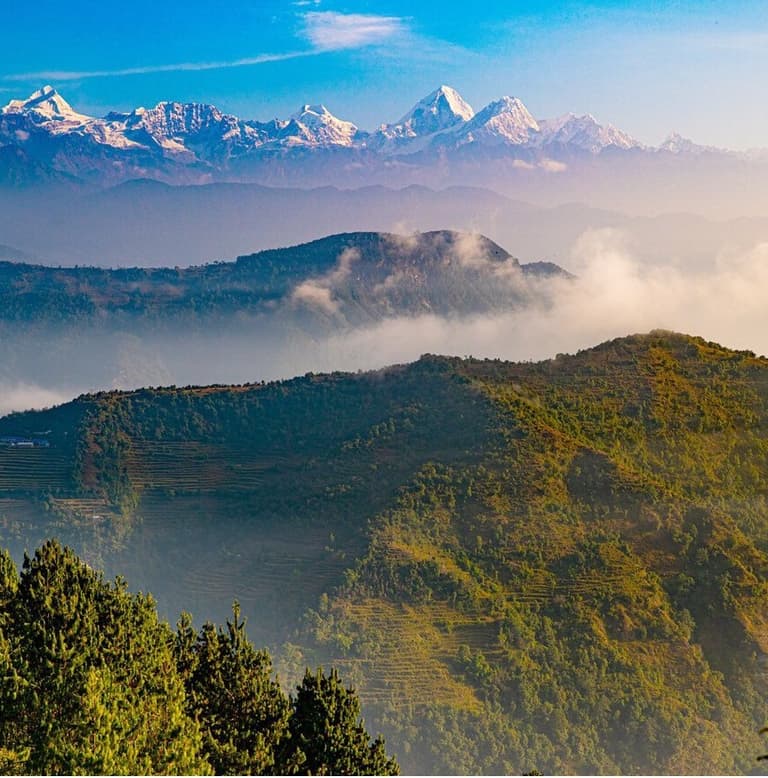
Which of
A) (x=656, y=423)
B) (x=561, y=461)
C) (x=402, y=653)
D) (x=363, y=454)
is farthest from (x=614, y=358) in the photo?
(x=402, y=653)

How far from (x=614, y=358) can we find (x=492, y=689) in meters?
61.9

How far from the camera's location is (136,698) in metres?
34.9

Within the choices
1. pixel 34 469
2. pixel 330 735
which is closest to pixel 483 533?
pixel 330 735

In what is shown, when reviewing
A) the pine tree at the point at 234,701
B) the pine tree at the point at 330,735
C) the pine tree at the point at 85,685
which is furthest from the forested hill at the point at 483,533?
the pine tree at the point at 85,685

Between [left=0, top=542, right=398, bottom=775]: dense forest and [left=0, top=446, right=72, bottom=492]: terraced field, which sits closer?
[left=0, top=542, right=398, bottom=775]: dense forest

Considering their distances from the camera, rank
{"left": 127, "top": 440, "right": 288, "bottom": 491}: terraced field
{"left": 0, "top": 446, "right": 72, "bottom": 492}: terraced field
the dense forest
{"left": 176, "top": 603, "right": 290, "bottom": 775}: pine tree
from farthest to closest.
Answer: {"left": 0, "top": 446, "right": 72, "bottom": 492}: terraced field < {"left": 127, "top": 440, "right": 288, "bottom": 491}: terraced field < {"left": 176, "top": 603, "right": 290, "bottom": 775}: pine tree < the dense forest

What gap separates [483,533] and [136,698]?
84.6 meters

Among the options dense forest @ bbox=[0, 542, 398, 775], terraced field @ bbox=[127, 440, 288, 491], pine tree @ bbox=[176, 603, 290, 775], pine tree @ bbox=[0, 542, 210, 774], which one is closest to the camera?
pine tree @ bbox=[0, 542, 210, 774]

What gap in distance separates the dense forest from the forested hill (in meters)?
58.8

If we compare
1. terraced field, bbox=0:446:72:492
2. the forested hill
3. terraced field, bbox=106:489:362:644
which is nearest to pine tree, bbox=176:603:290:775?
the forested hill

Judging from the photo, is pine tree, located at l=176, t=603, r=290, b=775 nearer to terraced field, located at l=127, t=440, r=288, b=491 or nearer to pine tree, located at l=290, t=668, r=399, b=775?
pine tree, located at l=290, t=668, r=399, b=775

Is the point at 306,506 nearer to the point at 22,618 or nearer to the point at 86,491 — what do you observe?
the point at 86,491

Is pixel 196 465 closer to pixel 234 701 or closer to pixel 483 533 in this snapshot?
pixel 483 533

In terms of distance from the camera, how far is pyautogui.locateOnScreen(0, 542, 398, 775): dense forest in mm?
32531
